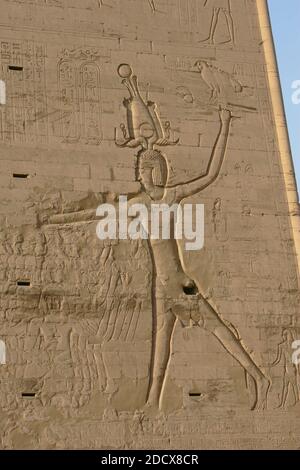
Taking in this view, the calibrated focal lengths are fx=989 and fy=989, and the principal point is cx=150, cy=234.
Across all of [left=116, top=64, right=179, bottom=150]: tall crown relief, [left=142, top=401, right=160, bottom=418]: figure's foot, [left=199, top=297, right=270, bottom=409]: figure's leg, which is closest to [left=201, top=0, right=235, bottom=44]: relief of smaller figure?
[left=116, top=64, right=179, bottom=150]: tall crown relief

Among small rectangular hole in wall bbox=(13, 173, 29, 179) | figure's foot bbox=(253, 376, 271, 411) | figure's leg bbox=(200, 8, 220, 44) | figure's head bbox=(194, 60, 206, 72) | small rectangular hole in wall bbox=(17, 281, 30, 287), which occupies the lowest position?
figure's foot bbox=(253, 376, 271, 411)

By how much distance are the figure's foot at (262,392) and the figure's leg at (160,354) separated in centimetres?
94

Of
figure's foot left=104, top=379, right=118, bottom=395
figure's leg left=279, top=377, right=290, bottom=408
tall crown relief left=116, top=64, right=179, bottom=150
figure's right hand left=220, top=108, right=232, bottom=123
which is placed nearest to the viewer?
figure's foot left=104, top=379, right=118, bottom=395

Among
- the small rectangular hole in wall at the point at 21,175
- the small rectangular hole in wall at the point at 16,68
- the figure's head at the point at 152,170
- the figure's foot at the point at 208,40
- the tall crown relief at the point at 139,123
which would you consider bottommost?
the small rectangular hole in wall at the point at 21,175

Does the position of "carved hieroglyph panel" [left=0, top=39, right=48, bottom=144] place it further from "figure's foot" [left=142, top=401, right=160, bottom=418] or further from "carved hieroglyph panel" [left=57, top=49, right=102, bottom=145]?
"figure's foot" [left=142, top=401, right=160, bottom=418]

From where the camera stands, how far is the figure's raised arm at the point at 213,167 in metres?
10.1

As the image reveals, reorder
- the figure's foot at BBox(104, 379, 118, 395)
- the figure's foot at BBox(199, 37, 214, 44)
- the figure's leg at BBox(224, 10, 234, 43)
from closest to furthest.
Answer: the figure's foot at BBox(104, 379, 118, 395), the figure's foot at BBox(199, 37, 214, 44), the figure's leg at BBox(224, 10, 234, 43)

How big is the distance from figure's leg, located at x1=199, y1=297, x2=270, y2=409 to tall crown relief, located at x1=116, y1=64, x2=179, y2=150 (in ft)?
5.76

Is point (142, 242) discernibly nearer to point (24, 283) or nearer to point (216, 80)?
point (24, 283)

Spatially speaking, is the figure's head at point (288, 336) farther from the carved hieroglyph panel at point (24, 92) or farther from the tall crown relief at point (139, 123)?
the carved hieroglyph panel at point (24, 92)

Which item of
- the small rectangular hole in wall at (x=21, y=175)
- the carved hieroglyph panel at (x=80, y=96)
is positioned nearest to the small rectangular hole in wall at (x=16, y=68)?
the carved hieroglyph panel at (x=80, y=96)

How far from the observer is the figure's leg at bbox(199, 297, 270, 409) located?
31.4 feet

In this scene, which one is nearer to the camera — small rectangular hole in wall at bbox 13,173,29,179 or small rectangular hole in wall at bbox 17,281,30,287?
small rectangular hole in wall at bbox 17,281,30,287

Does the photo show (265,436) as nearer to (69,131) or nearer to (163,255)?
(163,255)
